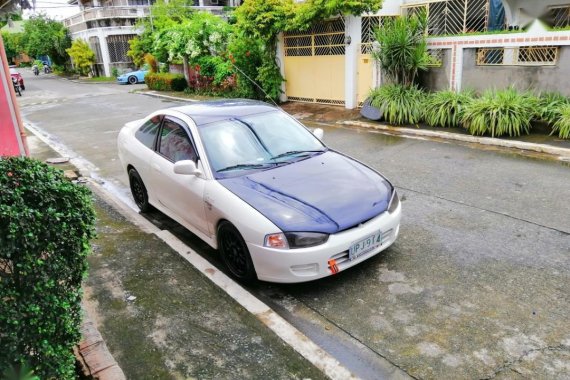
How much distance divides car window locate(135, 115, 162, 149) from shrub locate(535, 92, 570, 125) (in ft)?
25.2

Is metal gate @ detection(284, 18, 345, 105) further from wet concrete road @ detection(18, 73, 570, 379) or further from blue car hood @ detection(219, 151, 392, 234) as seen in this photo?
blue car hood @ detection(219, 151, 392, 234)

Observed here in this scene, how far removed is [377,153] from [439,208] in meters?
3.34

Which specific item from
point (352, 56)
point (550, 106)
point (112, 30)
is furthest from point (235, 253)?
point (112, 30)

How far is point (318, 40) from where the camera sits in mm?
14461

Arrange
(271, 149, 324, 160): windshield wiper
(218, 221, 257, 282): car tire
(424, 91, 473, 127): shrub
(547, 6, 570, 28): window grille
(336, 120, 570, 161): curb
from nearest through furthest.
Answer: (218, 221, 257, 282): car tire, (271, 149, 324, 160): windshield wiper, (336, 120, 570, 161): curb, (424, 91, 473, 127): shrub, (547, 6, 570, 28): window grille

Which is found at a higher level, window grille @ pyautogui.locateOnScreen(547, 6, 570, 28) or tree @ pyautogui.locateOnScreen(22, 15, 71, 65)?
tree @ pyautogui.locateOnScreen(22, 15, 71, 65)

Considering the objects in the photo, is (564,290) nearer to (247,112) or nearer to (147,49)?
(247,112)

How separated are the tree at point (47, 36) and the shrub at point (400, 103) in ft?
148

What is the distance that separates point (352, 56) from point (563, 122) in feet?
20.4

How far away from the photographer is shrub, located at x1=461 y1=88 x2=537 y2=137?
368 inches

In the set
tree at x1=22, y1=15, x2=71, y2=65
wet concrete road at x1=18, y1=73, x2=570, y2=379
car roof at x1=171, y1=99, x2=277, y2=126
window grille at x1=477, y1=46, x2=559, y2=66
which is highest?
tree at x1=22, y1=15, x2=71, y2=65

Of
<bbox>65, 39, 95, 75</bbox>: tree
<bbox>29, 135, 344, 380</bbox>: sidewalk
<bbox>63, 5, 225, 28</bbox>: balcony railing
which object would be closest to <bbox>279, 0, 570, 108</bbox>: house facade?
<bbox>29, 135, 344, 380</bbox>: sidewalk

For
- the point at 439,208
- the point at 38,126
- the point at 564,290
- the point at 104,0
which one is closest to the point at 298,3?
the point at 38,126

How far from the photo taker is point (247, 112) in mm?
5551
